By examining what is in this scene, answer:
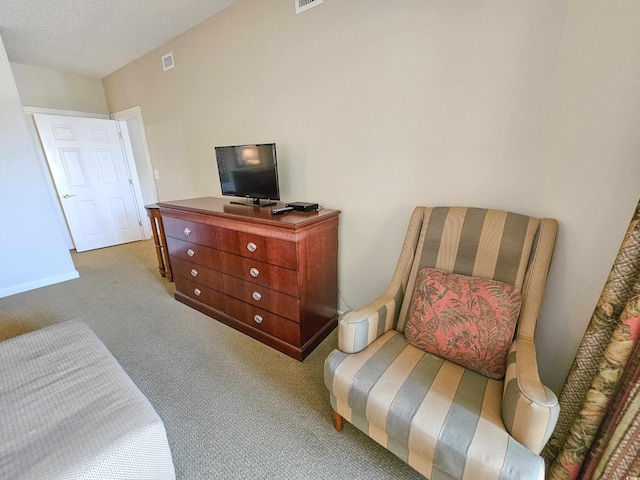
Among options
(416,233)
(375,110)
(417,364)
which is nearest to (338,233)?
(416,233)

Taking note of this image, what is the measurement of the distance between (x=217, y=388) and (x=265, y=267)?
31.2 inches

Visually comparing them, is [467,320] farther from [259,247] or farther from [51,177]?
[51,177]

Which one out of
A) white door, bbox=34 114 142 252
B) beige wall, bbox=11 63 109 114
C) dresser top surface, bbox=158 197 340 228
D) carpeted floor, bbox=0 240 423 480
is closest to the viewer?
carpeted floor, bbox=0 240 423 480

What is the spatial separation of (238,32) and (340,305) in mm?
2496

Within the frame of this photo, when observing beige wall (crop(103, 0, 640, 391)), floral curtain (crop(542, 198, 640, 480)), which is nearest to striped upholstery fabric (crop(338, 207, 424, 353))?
beige wall (crop(103, 0, 640, 391))

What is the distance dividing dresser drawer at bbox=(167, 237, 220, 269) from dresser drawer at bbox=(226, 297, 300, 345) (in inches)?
13.6

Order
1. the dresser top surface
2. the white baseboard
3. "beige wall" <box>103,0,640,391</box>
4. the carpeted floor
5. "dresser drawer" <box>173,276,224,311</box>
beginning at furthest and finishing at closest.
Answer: the white baseboard → "dresser drawer" <box>173,276,224,311</box> → the dresser top surface → the carpeted floor → "beige wall" <box>103,0,640,391</box>

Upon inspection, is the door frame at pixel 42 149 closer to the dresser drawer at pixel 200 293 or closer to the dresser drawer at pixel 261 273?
the dresser drawer at pixel 200 293

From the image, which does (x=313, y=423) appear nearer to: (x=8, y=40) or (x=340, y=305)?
(x=340, y=305)

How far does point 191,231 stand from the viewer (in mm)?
2188

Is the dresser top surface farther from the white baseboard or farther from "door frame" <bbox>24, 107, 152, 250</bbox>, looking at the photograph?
"door frame" <bbox>24, 107, 152, 250</bbox>

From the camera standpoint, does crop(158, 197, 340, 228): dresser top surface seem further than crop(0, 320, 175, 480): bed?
Yes

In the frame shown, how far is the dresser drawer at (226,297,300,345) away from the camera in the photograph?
5.94 feet

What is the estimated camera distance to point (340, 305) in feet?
7.36
